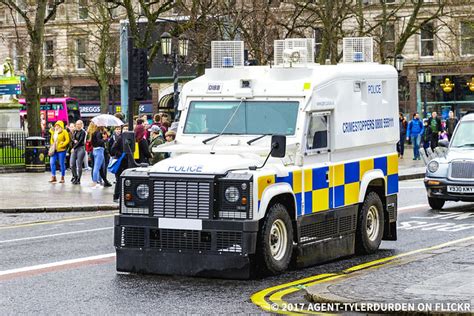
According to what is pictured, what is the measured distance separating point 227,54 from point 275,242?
2886 mm

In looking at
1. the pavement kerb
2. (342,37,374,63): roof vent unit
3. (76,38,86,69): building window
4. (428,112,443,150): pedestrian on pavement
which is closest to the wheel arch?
(342,37,374,63): roof vent unit

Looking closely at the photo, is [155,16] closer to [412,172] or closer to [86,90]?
[412,172]

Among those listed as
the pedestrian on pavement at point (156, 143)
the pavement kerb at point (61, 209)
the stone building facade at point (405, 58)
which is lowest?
the pavement kerb at point (61, 209)

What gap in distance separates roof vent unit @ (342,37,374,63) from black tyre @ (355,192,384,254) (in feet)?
6.02

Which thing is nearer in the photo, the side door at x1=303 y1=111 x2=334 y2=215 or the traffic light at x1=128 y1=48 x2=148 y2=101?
the side door at x1=303 y1=111 x2=334 y2=215

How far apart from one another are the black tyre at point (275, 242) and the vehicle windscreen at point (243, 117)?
124 cm

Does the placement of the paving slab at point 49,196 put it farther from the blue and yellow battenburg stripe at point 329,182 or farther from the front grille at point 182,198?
the front grille at point 182,198

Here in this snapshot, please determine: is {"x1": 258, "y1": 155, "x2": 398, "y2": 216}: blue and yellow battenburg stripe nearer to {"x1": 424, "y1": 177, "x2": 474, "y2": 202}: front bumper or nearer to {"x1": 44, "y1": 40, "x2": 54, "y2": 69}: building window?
{"x1": 424, "y1": 177, "x2": 474, "y2": 202}: front bumper

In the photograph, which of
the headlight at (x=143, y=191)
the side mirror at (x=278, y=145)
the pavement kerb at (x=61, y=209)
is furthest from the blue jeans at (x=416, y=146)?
the headlight at (x=143, y=191)

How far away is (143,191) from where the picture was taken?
41.5 feet

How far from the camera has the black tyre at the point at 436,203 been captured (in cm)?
2194

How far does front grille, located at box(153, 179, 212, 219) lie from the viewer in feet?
40.2

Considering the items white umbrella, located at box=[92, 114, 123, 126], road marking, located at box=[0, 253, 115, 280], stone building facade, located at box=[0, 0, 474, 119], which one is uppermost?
stone building facade, located at box=[0, 0, 474, 119]

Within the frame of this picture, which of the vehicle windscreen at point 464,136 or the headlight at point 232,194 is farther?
the vehicle windscreen at point 464,136
